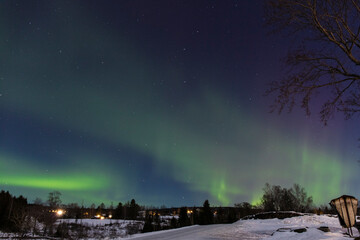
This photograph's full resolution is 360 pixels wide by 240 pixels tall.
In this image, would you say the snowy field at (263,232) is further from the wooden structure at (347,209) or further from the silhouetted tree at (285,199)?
the silhouetted tree at (285,199)

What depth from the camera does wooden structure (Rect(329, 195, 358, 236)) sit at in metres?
9.84

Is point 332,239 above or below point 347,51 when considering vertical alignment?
below

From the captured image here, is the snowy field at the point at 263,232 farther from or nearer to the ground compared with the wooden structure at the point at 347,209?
nearer to the ground

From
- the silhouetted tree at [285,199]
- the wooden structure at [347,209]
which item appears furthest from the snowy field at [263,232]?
the silhouetted tree at [285,199]

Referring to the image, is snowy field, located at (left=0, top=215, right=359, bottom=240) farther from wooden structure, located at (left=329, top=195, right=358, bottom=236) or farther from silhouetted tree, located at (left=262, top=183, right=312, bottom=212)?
silhouetted tree, located at (left=262, top=183, right=312, bottom=212)

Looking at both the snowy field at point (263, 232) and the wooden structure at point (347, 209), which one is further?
the snowy field at point (263, 232)

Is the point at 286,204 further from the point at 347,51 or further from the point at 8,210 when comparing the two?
the point at 347,51

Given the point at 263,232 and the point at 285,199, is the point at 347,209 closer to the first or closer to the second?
the point at 263,232

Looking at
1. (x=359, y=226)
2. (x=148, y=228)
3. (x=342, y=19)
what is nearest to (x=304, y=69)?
(x=342, y=19)

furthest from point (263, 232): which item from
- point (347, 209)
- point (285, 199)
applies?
point (285, 199)

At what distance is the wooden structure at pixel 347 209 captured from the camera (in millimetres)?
9844

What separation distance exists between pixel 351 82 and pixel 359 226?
584 centimetres

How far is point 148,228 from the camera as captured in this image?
3716 centimetres

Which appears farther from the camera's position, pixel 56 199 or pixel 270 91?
pixel 56 199
